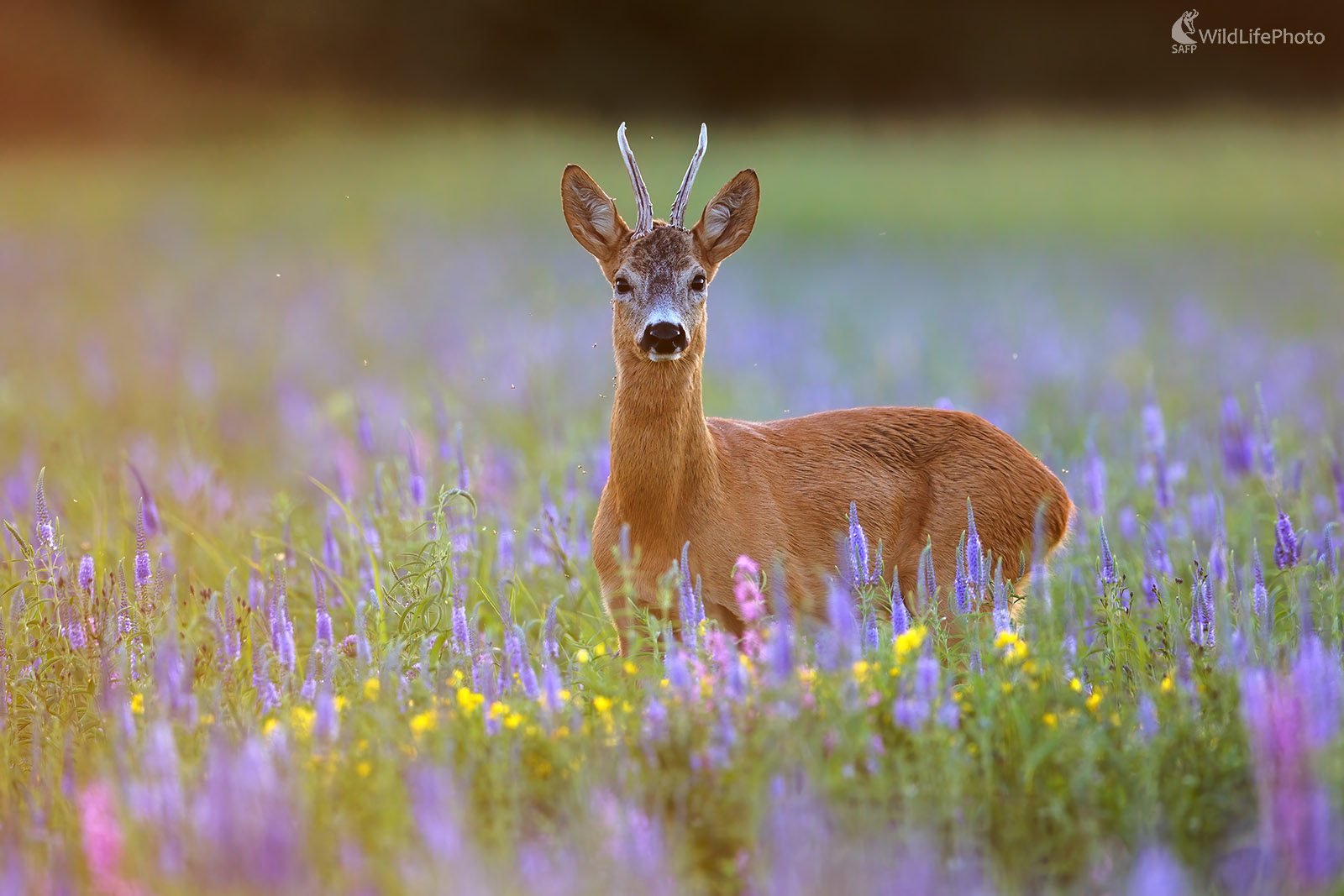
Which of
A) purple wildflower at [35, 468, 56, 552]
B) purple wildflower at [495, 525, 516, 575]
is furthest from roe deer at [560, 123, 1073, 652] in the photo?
purple wildflower at [35, 468, 56, 552]

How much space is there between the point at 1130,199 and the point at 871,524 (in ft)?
61.4

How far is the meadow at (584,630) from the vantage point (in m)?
2.85

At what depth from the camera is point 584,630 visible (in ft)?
16.7

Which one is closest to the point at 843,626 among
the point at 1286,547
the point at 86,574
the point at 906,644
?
the point at 906,644

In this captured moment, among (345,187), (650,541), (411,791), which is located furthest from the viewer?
(345,187)

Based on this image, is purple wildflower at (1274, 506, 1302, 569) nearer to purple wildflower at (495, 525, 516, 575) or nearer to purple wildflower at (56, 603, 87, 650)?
purple wildflower at (495, 525, 516, 575)

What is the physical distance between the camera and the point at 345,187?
21250mm

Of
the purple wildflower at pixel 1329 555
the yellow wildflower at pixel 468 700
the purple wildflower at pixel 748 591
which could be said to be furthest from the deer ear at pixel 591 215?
the purple wildflower at pixel 1329 555

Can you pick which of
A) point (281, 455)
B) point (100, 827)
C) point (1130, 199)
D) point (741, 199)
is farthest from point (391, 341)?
point (1130, 199)

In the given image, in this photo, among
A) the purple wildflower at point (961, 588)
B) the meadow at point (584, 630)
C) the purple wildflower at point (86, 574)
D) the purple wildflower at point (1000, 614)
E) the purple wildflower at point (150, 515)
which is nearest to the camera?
the meadow at point (584, 630)

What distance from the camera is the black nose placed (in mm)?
4727

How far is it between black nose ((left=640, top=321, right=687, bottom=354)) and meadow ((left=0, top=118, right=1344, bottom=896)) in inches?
37.1

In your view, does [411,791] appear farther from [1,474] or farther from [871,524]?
[1,474]

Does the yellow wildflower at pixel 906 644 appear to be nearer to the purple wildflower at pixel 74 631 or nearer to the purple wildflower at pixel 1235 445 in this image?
the purple wildflower at pixel 74 631
